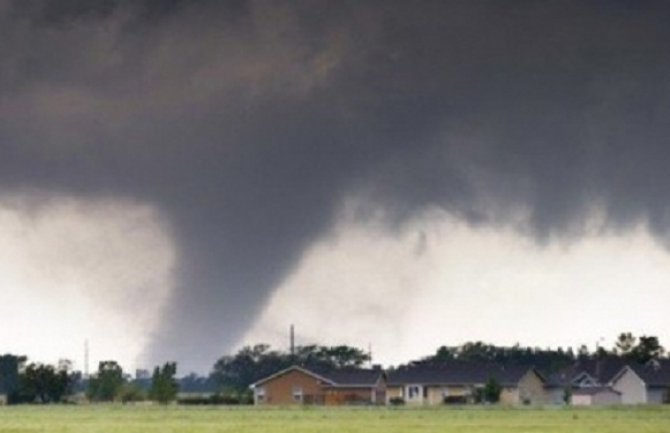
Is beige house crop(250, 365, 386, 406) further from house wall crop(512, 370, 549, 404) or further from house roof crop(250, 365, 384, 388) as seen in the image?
house wall crop(512, 370, 549, 404)

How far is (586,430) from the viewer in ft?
215

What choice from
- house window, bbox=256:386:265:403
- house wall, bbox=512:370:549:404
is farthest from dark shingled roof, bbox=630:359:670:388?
house window, bbox=256:386:265:403

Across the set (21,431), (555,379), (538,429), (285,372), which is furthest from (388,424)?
(555,379)

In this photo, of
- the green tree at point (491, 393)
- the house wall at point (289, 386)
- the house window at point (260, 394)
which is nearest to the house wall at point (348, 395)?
the house wall at point (289, 386)

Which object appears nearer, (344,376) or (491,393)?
(491,393)

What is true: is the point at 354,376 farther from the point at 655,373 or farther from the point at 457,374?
the point at 655,373

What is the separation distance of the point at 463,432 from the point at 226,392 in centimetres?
10248

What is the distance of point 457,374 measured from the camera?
573 feet

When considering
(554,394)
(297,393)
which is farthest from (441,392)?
(297,393)

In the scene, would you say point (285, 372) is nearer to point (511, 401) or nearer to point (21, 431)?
point (511, 401)

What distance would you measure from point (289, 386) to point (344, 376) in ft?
22.8

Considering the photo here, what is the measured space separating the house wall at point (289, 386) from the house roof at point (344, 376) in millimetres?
425

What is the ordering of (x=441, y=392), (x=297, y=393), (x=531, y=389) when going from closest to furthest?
1. (x=297, y=393)
2. (x=441, y=392)
3. (x=531, y=389)

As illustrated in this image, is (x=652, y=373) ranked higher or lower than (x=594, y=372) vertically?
lower
